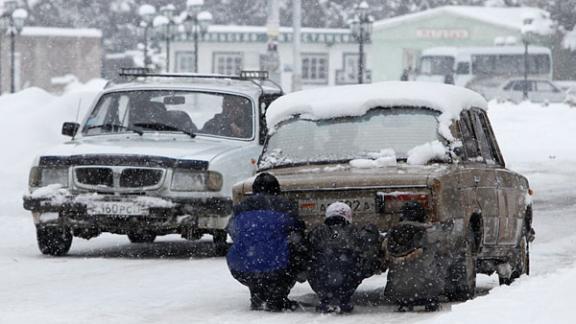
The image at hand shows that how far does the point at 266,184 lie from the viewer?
10070 mm

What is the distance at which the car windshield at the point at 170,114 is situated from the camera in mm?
15188

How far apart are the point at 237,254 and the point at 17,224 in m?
8.75

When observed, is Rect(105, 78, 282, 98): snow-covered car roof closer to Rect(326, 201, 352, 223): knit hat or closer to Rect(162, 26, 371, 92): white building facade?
Rect(326, 201, 352, 223): knit hat

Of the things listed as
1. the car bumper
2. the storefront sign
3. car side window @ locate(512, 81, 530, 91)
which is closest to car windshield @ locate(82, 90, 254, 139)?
the car bumper

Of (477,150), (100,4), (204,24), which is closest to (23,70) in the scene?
(100,4)

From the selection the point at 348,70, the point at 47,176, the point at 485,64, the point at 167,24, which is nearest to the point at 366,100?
the point at 47,176

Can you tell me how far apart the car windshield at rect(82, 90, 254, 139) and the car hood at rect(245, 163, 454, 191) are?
4.69 meters

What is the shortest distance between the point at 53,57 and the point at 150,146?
76377mm

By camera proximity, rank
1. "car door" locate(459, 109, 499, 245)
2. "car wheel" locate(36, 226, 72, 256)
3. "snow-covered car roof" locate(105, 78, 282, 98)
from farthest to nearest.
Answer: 1. "snow-covered car roof" locate(105, 78, 282, 98)
2. "car wheel" locate(36, 226, 72, 256)
3. "car door" locate(459, 109, 499, 245)

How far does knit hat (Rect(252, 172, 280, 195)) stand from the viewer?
10070mm

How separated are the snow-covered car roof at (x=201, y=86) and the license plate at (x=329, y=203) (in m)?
5.34

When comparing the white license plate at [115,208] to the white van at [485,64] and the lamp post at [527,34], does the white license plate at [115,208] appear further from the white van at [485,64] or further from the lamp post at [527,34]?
the white van at [485,64]

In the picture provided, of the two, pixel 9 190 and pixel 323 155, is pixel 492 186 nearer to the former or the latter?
pixel 323 155

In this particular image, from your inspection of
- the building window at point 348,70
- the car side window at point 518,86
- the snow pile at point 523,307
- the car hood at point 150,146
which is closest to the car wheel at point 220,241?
the car hood at point 150,146
